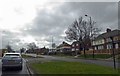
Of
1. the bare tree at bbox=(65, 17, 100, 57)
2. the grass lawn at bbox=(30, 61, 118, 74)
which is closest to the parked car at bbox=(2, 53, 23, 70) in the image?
→ the grass lawn at bbox=(30, 61, 118, 74)

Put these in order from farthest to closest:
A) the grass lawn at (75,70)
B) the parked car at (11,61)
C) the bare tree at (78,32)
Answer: the bare tree at (78,32)
the parked car at (11,61)
the grass lawn at (75,70)

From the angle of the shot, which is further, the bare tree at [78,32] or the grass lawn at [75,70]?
the bare tree at [78,32]

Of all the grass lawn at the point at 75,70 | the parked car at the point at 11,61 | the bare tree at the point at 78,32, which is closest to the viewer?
the grass lawn at the point at 75,70

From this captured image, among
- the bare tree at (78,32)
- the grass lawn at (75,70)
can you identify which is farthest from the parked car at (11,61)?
the bare tree at (78,32)

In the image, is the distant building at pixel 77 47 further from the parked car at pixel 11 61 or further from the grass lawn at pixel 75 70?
the grass lawn at pixel 75 70

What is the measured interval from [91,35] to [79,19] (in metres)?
7.72

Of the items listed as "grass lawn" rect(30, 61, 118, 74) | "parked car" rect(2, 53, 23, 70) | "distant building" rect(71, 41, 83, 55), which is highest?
"distant building" rect(71, 41, 83, 55)

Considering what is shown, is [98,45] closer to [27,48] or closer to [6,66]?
[6,66]

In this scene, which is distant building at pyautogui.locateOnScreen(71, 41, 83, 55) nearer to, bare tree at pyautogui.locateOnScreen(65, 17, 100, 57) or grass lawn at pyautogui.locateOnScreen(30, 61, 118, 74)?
bare tree at pyautogui.locateOnScreen(65, 17, 100, 57)

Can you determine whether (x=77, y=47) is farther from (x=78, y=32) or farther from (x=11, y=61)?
(x=11, y=61)

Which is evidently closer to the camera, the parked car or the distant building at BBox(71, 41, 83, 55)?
the parked car

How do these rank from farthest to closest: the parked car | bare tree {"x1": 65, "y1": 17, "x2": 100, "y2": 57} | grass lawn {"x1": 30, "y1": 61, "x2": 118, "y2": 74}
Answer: bare tree {"x1": 65, "y1": 17, "x2": 100, "y2": 57}
the parked car
grass lawn {"x1": 30, "y1": 61, "x2": 118, "y2": 74}

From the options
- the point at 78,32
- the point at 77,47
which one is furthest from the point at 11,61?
the point at 77,47

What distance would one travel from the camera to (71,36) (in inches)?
2916
